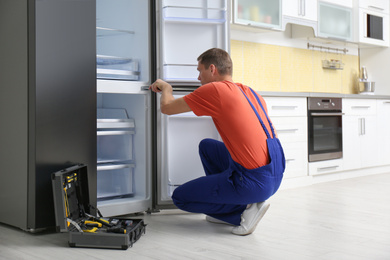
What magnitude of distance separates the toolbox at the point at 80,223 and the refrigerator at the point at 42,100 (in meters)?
0.14

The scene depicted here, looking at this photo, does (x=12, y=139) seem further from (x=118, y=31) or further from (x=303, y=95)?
(x=303, y=95)

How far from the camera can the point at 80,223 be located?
2604mm

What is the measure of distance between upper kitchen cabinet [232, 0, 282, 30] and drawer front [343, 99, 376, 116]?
112cm

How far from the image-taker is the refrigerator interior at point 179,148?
3.34 m

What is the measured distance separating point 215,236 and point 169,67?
1.22 m

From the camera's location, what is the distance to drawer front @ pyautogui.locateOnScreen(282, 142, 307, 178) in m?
4.54

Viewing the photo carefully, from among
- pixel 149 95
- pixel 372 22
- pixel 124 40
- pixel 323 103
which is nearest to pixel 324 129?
pixel 323 103

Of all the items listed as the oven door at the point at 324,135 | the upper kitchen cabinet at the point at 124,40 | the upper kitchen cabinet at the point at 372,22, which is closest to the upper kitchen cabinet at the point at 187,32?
the upper kitchen cabinet at the point at 124,40

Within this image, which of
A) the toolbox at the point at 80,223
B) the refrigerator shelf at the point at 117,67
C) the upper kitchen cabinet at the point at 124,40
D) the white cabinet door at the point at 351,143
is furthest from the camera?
the white cabinet door at the point at 351,143

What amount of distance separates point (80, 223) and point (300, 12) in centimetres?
332

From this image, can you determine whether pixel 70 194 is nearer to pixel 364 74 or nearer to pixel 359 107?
A: pixel 359 107

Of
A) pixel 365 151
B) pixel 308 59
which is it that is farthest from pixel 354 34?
pixel 365 151

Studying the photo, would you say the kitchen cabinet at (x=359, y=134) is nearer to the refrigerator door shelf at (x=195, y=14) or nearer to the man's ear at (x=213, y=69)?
the refrigerator door shelf at (x=195, y=14)

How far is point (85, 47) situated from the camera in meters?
2.89
